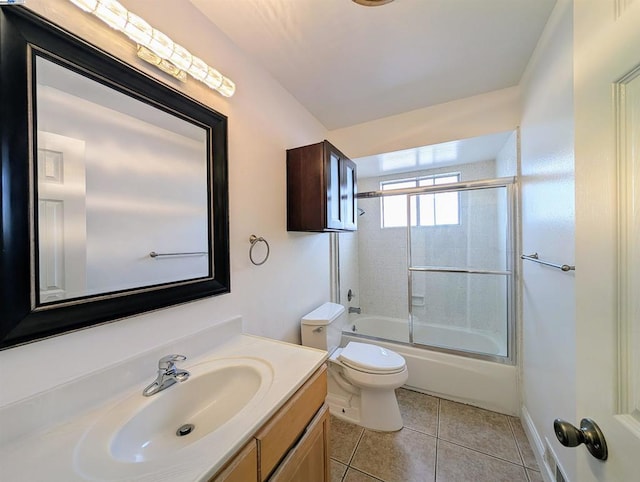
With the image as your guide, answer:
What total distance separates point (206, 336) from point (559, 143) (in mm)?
1894

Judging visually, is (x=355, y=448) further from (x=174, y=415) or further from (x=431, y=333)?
(x=431, y=333)

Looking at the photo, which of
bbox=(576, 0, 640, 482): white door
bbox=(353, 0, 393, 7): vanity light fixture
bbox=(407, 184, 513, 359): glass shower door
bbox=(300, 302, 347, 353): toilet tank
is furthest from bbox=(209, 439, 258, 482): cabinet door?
bbox=(407, 184, 513, 359): glass shower door

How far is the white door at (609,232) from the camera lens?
0.42 metres

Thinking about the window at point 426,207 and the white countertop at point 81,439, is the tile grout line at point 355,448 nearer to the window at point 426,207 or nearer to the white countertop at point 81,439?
the white countertop at point 81,439

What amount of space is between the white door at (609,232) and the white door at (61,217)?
1330 mm

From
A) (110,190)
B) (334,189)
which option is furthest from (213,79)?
(334,189)

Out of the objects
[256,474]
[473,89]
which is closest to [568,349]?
[256,474]

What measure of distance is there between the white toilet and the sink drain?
3.19 ft

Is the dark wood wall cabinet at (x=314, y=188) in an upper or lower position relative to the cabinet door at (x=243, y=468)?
upper

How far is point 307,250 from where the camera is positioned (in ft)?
6.48

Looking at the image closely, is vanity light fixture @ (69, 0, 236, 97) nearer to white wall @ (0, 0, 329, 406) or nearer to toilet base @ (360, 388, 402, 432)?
white wall @ (0, 0, 329, 406)

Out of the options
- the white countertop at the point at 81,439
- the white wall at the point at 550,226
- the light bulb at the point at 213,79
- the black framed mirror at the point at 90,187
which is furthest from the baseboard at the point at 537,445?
the light bulb at the point at 213,79

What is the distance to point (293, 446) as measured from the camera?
845 millimetres

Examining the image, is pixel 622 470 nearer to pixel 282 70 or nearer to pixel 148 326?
pixel 148 326
